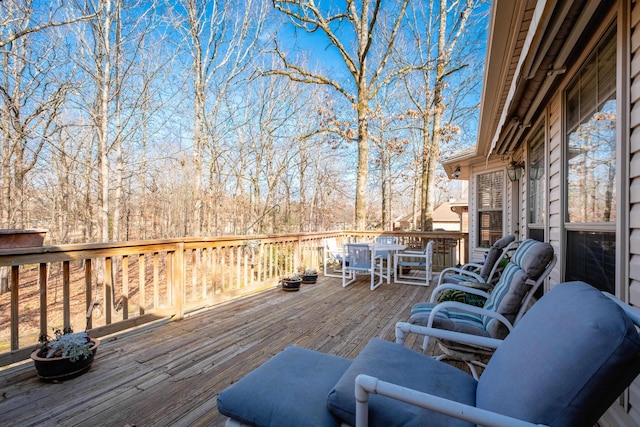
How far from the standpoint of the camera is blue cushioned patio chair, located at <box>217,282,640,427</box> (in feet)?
2.70

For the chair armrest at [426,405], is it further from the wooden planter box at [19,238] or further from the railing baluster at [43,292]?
the wooden planter box at [19,238]

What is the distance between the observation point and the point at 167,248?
346 cm

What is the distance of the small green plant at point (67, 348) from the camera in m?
2.25

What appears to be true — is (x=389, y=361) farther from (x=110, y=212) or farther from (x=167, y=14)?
(x=167, y=14)

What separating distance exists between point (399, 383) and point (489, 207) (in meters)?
5.92

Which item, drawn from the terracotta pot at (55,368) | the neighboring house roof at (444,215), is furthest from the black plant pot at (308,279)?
the neighboring house roof at (444,215)

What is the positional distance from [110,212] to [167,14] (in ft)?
17.7

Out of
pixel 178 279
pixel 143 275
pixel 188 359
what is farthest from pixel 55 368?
pixel 178 279

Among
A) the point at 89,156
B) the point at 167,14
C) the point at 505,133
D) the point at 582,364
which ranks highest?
the point at 167,14

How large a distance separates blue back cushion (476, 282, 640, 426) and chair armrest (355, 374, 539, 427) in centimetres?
11

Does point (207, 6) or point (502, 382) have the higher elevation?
point (207, 6)

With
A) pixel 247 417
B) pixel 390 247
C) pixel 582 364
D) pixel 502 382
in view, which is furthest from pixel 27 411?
pixel 390 247

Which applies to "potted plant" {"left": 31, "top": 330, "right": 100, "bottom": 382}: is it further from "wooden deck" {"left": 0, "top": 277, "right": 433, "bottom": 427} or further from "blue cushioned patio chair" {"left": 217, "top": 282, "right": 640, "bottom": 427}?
"blue cushioned patio chair" {"left": 217, "top": 282, "right": 640, "bottom": 427}

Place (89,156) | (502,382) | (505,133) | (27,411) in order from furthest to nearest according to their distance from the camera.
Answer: (89,156) → (505,133) → (27,411) → (502,382)
